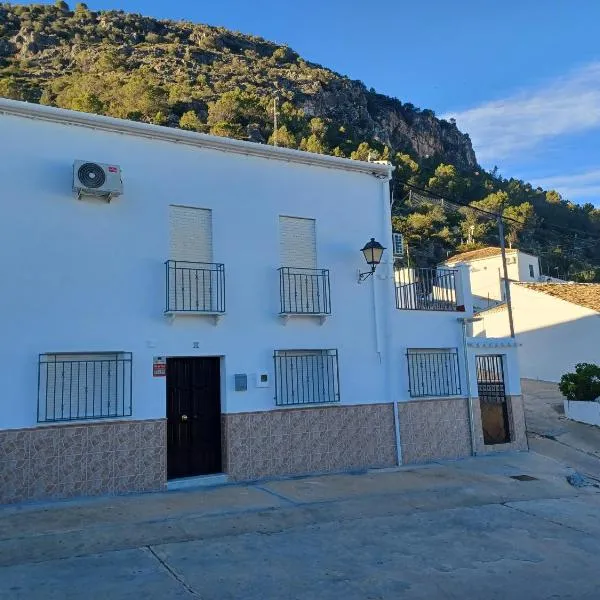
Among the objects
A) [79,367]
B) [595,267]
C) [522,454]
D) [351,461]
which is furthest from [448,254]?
[79,367]

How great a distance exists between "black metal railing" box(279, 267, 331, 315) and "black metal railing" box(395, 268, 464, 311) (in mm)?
1921

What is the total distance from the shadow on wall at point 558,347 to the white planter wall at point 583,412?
6.62 m

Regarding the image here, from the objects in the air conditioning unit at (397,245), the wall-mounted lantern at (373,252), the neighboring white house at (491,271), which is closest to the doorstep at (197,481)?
the wall-mounted lantern at (373,252)

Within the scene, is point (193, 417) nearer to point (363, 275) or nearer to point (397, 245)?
point (363, 275)

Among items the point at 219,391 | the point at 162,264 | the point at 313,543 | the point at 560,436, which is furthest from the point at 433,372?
the point at 313,543

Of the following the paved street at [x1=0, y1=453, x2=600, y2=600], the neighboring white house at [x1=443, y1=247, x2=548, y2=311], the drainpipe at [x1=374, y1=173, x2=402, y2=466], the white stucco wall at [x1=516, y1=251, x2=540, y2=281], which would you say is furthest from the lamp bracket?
the white stucco wall at [x1=516, y1=251, x2=540, y2=281]

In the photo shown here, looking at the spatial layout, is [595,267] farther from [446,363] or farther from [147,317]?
[147,317]

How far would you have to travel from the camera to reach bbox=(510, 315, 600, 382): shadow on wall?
2177 centimetres

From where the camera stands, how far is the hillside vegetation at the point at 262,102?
135ft

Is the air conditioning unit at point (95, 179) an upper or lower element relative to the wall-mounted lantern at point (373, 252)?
upper

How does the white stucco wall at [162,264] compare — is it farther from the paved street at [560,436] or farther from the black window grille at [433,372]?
the paved street at [560,436]

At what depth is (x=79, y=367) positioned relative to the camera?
8.31 metres

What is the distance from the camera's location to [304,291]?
34.2ft

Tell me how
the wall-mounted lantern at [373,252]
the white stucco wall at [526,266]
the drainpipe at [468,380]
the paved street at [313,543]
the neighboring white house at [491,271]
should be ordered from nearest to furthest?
the paved street at [313,543] < the wall-mounted lantern at [373,252] < the drainpipe at [468,380] < the neighboring white house at [491,271] < the white stucco wall at [526,266]
